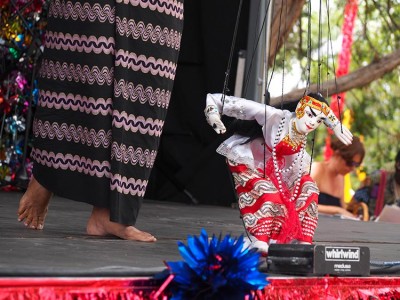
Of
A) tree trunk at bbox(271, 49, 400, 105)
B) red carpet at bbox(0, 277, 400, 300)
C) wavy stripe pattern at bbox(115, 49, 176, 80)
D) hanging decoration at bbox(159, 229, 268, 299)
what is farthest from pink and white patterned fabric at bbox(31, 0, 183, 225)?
tree trunk at bbox(271, 49, 400, 105)

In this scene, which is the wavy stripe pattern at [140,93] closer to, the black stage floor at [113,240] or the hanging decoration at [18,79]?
the black stage floor at [113,240]

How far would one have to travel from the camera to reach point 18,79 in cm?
685

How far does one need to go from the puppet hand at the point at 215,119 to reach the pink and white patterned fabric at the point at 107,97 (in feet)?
0.84

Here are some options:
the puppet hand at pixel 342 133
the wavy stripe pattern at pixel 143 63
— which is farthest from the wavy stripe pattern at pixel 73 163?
the puppet hand at pixel 342 133

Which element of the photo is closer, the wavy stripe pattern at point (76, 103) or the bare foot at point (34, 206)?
the wavy stripe pattern at point (76, 103)

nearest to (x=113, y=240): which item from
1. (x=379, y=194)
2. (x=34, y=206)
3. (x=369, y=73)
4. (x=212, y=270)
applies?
(x=34, y=206)

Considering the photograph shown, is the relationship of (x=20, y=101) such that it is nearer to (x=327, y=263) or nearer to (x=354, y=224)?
(x=354, y=224)

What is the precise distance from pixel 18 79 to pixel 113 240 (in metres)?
3.57

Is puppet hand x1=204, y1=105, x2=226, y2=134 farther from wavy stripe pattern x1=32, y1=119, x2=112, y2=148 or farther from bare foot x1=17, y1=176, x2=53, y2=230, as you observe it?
bare foot x1=17, y1=176, x2=53, y2=230

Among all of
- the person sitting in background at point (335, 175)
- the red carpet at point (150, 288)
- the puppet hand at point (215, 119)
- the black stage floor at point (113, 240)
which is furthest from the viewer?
the person sitting in background at point (335, 175)

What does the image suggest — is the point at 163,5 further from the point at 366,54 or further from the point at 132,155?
the point at 366,54

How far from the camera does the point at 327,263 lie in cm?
284

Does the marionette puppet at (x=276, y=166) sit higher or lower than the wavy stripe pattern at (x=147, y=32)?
lower

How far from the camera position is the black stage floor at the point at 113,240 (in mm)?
2518
